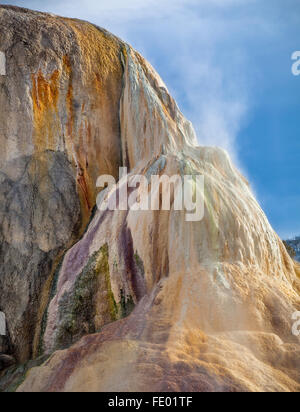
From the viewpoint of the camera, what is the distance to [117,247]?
25.4 ft

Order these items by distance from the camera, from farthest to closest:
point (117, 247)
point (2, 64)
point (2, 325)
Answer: point (2, 64), point (2, 325), point (117, 247)

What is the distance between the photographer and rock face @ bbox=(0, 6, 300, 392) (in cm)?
565

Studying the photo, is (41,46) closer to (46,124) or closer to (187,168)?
(46,124)

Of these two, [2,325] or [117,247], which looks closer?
[117,247]

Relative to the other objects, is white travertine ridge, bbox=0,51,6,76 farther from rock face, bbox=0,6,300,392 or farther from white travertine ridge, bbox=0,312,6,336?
white travertine ridge, bbox=0,312,6,336

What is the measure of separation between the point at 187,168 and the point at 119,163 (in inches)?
118

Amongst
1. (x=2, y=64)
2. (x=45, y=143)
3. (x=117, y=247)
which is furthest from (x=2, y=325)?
(x=2, y=64)

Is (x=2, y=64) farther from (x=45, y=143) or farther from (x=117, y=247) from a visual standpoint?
(x=117, y=247)

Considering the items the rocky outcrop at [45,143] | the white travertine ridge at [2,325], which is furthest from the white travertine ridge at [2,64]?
the white travertine ridge at [2,325]

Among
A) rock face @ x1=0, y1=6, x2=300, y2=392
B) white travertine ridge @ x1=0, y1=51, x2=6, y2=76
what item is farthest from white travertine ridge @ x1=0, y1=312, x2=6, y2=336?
white travertine ridge @ x1=0, y1=51, x2=6, y2=76

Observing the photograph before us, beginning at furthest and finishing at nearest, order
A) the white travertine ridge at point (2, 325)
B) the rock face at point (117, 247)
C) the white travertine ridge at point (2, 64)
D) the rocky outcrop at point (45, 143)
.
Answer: the white travertine ridge at point (2, 64)
the rocky outcrop at point (45, 143)
the white travertine ridge at point (2, 325)
the rock face at point (117, 247)

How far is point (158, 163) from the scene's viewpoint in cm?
829

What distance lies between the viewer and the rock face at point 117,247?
5652 millimetres

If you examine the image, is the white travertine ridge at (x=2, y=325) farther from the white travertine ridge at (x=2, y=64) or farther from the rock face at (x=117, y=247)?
the white travertine ridge at (x=2, y=64)
